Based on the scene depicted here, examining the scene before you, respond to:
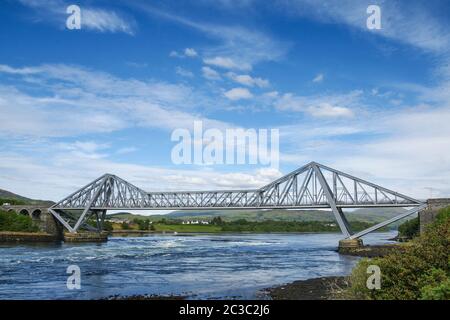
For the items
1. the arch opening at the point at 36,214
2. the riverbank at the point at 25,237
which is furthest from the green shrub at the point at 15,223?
the arch opening at the point at 36,214

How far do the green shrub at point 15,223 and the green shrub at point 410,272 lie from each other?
100007 millimetres

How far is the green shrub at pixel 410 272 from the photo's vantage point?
2086 cm

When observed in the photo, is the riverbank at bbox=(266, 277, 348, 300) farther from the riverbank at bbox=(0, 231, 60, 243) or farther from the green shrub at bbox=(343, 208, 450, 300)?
Result: the riverbank at bbox=(0, 231, 60, 243)

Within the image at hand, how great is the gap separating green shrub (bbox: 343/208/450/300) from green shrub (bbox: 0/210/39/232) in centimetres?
10001

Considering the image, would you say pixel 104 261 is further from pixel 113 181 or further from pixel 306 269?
pixel 113 181

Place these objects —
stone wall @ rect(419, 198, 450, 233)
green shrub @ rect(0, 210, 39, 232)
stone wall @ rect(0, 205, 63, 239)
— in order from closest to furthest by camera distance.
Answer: stone wall @ rect(419, 198, 450, 233) < green shrub @ rect(0, 210, 39, 232) < stone wall @ rect(0, 205, 63, 239)

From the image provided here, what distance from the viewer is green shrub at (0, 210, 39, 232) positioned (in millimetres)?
106875

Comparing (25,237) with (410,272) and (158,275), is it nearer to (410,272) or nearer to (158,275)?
(158,275)

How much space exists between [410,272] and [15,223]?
103818 mm

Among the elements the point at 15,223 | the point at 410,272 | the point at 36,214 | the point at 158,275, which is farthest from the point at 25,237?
the point at 410,272

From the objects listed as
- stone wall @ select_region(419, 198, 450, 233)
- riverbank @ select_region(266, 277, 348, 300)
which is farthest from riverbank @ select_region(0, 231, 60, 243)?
stone wall @ select_region(419, 198, 450, 233)

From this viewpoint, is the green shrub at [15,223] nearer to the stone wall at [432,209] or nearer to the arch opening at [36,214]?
the arch opening at [36,214]

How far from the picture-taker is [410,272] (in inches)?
858
